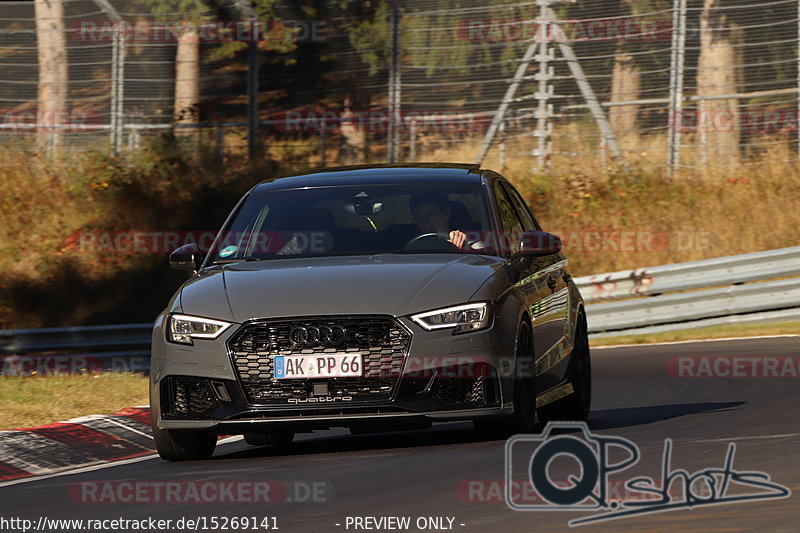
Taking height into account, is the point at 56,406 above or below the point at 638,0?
below

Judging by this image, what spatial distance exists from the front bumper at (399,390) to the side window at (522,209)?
7.70 feet

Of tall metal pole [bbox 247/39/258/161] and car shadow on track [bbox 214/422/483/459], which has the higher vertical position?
tall metal pole [bbox 247/39/258/161]

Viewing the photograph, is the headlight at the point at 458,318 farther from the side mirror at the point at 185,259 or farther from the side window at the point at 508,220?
the side mirror at the point at 185,259

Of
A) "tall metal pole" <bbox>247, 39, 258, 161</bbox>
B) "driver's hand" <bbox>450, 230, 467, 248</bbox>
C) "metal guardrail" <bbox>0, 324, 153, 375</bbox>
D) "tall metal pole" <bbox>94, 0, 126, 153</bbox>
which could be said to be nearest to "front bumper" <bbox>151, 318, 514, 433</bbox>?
"driver's hand" <bbox>450, 230, 467, 248</bbox>

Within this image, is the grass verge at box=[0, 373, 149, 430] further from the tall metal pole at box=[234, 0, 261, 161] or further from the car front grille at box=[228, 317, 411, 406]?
the tall metal pole at box=[234, 0, 261, 161]

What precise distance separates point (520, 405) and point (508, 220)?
5.54 feet

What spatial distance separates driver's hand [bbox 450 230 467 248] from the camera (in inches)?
380

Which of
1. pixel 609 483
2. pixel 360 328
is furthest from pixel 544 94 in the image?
pixel 609 483

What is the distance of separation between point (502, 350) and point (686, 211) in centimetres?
1610

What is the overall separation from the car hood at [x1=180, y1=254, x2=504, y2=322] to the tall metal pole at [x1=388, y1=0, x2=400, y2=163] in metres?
15.5

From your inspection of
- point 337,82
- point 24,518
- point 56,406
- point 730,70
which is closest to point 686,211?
point 730,70

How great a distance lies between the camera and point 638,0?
2395cm

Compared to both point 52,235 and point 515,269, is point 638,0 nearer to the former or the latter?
point 52,235

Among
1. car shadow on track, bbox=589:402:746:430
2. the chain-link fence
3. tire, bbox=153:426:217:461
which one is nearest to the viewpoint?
tire, bbox=153:426:217:461
